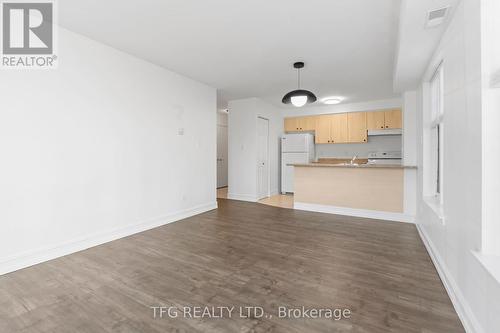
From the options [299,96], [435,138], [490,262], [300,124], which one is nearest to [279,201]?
[300,124]

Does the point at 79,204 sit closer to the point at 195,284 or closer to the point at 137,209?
the point at 137,209

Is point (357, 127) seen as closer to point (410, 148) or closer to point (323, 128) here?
point (323, 128)

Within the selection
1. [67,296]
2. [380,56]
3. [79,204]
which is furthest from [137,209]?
[380,56]

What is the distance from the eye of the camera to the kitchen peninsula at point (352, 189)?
4332 mm

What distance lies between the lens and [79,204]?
293 cm

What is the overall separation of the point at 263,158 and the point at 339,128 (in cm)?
231

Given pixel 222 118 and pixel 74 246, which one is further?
pixel 222 118

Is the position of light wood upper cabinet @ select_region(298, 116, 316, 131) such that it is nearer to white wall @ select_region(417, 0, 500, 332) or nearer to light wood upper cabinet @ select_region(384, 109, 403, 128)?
light wood upper cabinet @ select_region(384, 109, 403, 128)

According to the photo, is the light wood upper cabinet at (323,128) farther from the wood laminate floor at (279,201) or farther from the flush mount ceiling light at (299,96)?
the flush mount ceiling light at (299,96)

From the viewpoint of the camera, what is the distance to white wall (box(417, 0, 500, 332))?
1436 millimetres

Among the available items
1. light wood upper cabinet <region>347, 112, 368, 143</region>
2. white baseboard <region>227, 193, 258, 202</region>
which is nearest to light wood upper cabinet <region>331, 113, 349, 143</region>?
light wood upper cabinet <region>347, 112, 368, 143</region>

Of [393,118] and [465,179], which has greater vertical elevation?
[393,118]

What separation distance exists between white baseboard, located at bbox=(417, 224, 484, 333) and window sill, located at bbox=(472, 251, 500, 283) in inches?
15.3

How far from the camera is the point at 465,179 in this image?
1.70m
